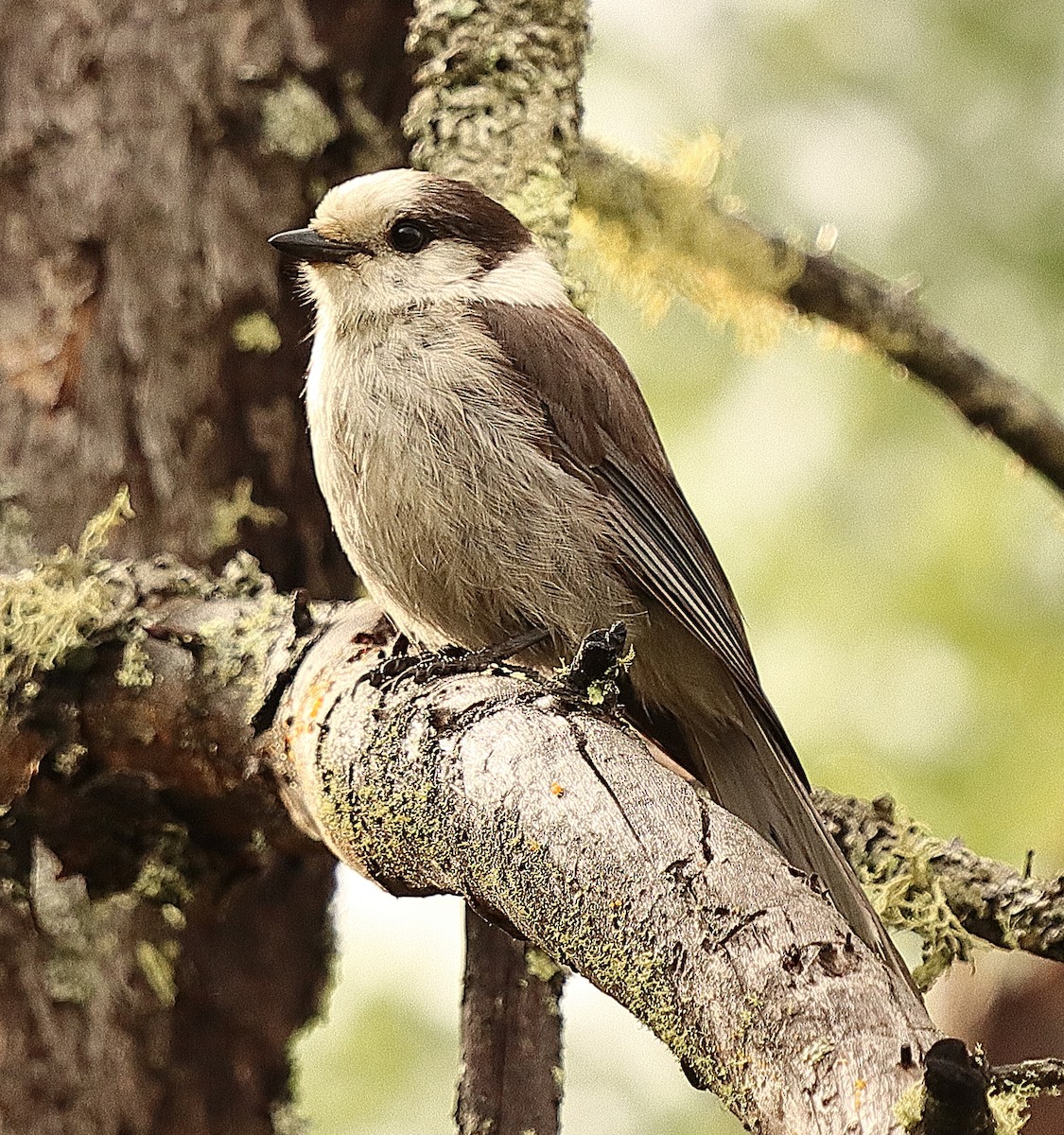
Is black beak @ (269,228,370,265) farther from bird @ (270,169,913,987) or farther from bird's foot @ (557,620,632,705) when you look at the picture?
bird's foot @ (557,620,632,705)

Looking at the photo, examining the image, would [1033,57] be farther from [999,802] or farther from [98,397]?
[98,397]

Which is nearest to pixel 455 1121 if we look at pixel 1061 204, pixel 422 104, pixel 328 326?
pixel 328 326

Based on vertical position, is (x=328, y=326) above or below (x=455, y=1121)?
above

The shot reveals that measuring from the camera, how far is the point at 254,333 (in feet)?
Result: 11.3

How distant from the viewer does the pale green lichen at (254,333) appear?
344cm

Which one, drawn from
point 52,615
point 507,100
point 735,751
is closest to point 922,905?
point 735,751

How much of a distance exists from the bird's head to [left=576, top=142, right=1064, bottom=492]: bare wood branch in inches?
22.8

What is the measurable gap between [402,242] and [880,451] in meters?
2.21

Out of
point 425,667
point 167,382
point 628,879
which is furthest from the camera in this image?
point 167,382

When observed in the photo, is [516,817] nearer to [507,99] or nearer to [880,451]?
[507,99]

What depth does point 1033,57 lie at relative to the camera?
479 cm

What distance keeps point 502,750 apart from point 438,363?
113 centimetres

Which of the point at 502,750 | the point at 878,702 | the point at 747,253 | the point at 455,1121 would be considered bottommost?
the point at 455,1121

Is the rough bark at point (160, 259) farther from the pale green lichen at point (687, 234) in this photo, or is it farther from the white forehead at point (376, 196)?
the pale green lichen at point (687, 234)
